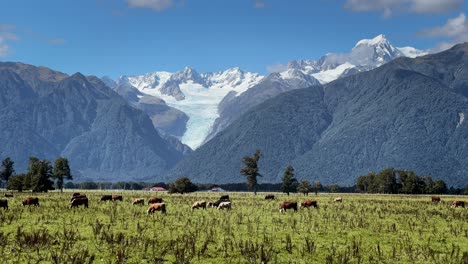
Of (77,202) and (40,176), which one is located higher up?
(40,176)

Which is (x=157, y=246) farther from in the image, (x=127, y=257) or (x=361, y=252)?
(x=361, y=252)

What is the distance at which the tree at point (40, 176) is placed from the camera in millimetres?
141875

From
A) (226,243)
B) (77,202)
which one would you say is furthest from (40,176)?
(226,243)

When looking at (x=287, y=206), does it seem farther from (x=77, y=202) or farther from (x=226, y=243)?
(x=226, y=243)

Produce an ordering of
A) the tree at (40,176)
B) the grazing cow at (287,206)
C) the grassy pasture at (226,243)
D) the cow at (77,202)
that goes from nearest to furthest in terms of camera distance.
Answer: the grassy pasture at (226,243) → the cow at (77,202) → the grazing cow at (287,206) → the tree at (40,176)

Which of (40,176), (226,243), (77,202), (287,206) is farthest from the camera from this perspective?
(40,176)

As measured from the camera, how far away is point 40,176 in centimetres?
14275

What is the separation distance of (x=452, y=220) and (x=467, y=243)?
17648 mm

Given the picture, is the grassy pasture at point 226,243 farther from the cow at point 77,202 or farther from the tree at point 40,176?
the tree at point 40,176

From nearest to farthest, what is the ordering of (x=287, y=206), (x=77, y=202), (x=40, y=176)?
(x=77, y=202)
(x=287, y=206)
(x=40, y=176)

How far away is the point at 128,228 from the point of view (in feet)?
123

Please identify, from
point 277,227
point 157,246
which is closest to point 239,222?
point 277,227

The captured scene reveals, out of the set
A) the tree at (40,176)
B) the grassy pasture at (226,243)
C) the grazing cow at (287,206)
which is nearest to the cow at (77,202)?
the grassy pasture at (226,243)

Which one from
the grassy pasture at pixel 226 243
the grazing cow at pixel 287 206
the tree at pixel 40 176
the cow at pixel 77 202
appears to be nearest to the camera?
the grassy pasture at pixel 226 243
